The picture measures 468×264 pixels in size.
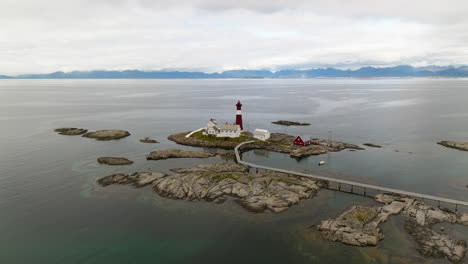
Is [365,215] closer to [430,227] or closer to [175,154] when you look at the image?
[430,227]

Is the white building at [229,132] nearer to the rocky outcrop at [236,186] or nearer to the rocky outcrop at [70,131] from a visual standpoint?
the rocky outcrop at [236,186]

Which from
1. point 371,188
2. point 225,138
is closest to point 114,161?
point 225,138

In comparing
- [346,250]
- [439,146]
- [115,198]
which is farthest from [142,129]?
[439,146]

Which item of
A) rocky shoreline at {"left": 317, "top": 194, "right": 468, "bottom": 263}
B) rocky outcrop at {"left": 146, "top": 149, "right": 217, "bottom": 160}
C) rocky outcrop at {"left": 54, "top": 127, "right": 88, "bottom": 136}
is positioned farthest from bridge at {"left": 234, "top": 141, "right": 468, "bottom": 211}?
rocky outcrop at {"left": 54, "top": 127, "right": 88, "bottom": 136}

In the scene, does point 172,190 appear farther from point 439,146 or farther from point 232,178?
point 439,146

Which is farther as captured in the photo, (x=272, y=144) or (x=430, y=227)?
(x=272, y=144)

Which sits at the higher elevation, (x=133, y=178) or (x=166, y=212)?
(x=133, y=178)
